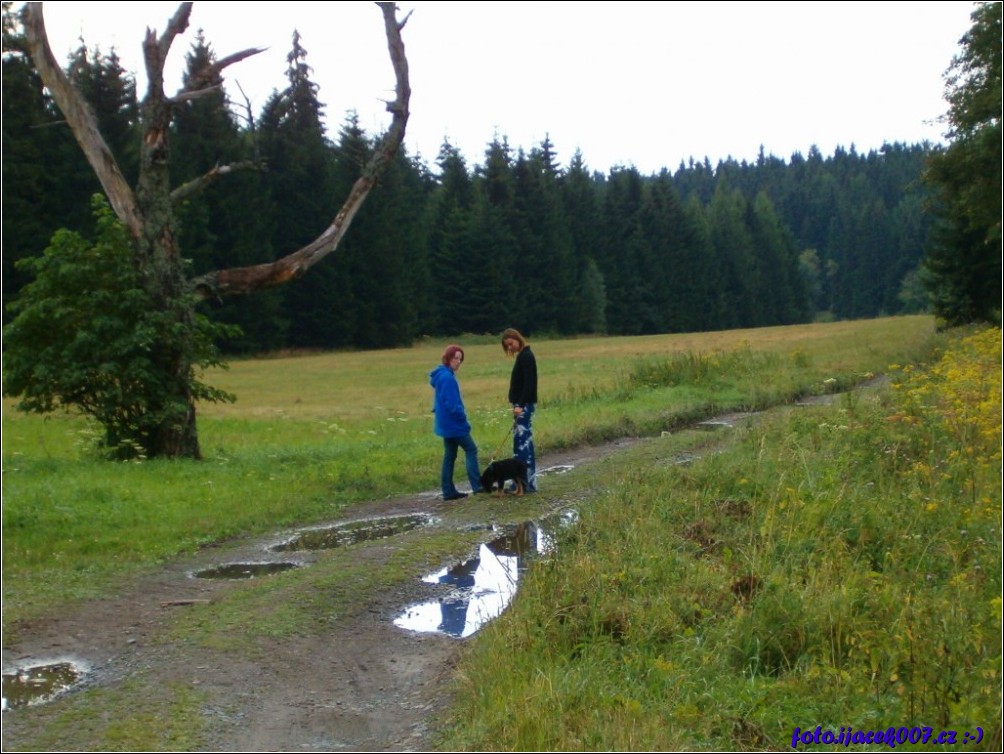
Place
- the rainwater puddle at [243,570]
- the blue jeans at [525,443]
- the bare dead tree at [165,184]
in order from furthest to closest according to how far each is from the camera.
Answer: the bare dead tree at [165,184], the blue jeans at [525,443], the rainwater puddle at [243,570]

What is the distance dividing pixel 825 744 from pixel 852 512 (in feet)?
12.9

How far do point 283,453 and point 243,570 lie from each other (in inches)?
274

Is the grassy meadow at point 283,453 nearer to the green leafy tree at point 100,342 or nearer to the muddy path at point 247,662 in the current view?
the muddy path at point 247,662

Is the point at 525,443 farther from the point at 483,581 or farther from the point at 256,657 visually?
the point at 256,657

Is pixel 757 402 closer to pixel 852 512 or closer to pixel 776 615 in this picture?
pixel 852 512

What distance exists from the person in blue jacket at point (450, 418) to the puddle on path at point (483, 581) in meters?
1.93

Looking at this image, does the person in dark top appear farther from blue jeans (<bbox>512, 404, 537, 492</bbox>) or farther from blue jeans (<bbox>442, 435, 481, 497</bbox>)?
blue jeans (<bbox>442, 435, 481, 497</bbox>)

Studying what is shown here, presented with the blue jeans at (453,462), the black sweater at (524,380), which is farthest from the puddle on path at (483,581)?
the black sweater at (524,380)

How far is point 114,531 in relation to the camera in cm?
1017

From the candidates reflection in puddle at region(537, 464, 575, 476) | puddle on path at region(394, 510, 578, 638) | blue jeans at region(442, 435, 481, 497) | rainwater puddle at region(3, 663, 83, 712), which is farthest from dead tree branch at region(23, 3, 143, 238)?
rainwater puddle at region(3, 663, 83, 712)

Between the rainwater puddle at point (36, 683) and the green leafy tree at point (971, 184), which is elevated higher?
the green leafy tree at point (971, 184)

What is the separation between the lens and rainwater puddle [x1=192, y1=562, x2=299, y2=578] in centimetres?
920

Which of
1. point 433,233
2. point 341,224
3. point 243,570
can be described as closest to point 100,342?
point 341,224

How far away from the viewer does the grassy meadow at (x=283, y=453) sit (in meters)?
9.62
